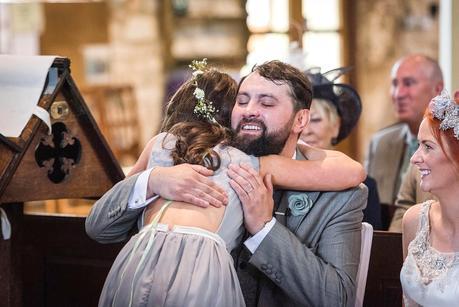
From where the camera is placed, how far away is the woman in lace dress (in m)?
3.02

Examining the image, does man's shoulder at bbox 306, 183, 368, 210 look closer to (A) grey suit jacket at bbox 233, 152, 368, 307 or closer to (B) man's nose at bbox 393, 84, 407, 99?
(A) grey suit jacket at bbox 233, 152, 368, 307

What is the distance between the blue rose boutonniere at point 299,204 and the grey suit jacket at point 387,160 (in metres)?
2.35

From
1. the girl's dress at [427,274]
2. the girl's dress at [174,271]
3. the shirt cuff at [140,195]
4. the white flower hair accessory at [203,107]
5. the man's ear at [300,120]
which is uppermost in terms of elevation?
the white flower hair accessory at [203,107]

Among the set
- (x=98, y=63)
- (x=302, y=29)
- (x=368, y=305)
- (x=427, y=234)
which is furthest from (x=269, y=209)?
(x=98, y=63)

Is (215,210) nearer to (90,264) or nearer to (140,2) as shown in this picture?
(90,264)

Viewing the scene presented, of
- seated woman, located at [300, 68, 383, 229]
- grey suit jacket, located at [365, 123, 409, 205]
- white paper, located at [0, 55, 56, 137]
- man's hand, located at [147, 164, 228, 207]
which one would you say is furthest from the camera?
grey suit jacket, located at [365, 123, 409, 205]

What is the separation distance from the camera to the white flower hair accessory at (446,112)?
9.85ft

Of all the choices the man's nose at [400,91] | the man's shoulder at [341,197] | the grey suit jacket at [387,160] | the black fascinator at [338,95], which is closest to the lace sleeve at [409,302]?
the man's shoulder at [341,197]

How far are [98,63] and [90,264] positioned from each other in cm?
632

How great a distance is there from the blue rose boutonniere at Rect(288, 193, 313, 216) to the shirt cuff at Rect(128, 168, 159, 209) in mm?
443

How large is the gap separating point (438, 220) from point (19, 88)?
1473 mm

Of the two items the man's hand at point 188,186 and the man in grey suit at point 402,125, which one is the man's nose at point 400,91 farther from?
the man's hand at point 188,186

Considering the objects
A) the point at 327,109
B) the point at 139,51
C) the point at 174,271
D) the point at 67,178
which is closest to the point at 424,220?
the point at 174,271

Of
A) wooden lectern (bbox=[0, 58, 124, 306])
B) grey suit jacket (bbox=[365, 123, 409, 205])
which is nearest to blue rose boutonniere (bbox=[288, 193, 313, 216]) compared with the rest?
wooden lectern (bbox=[0, 58, 124, 306])
